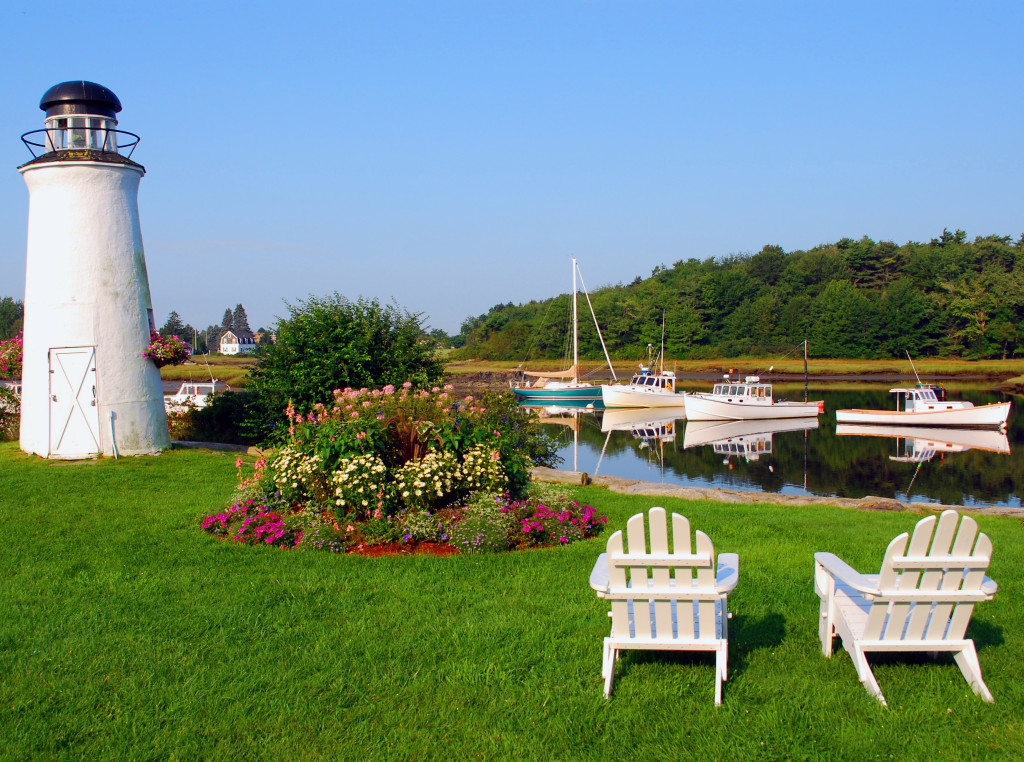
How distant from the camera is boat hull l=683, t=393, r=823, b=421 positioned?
38.3 m

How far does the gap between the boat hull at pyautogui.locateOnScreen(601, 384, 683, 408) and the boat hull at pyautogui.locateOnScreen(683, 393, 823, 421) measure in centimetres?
804

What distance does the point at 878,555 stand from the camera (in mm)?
7414

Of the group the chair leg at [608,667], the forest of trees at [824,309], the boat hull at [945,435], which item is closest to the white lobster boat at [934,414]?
the boat hull at [945,435]

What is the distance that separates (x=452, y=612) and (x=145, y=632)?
203 centimetres

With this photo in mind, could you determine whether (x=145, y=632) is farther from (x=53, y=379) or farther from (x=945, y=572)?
(x=53, y=379)

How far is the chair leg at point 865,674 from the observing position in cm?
413

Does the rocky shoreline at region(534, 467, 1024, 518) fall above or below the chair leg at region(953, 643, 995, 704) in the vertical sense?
below

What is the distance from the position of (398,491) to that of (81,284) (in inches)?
349

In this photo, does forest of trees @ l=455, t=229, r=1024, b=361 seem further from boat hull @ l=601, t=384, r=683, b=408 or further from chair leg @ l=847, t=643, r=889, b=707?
chair leg @ l=847, t=643, r=889, b=707

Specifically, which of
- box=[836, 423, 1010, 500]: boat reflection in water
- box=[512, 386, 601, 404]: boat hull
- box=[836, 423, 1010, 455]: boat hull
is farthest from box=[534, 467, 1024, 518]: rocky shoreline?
box=[512, 386, 601, 404]: boat hull

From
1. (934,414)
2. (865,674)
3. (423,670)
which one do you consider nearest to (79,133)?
(423,670)

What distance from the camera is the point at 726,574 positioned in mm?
4566

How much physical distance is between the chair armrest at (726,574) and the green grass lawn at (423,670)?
0.51 m

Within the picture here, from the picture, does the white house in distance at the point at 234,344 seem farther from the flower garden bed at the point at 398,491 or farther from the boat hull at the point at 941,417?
the flower garden bed at the point at 398,491
